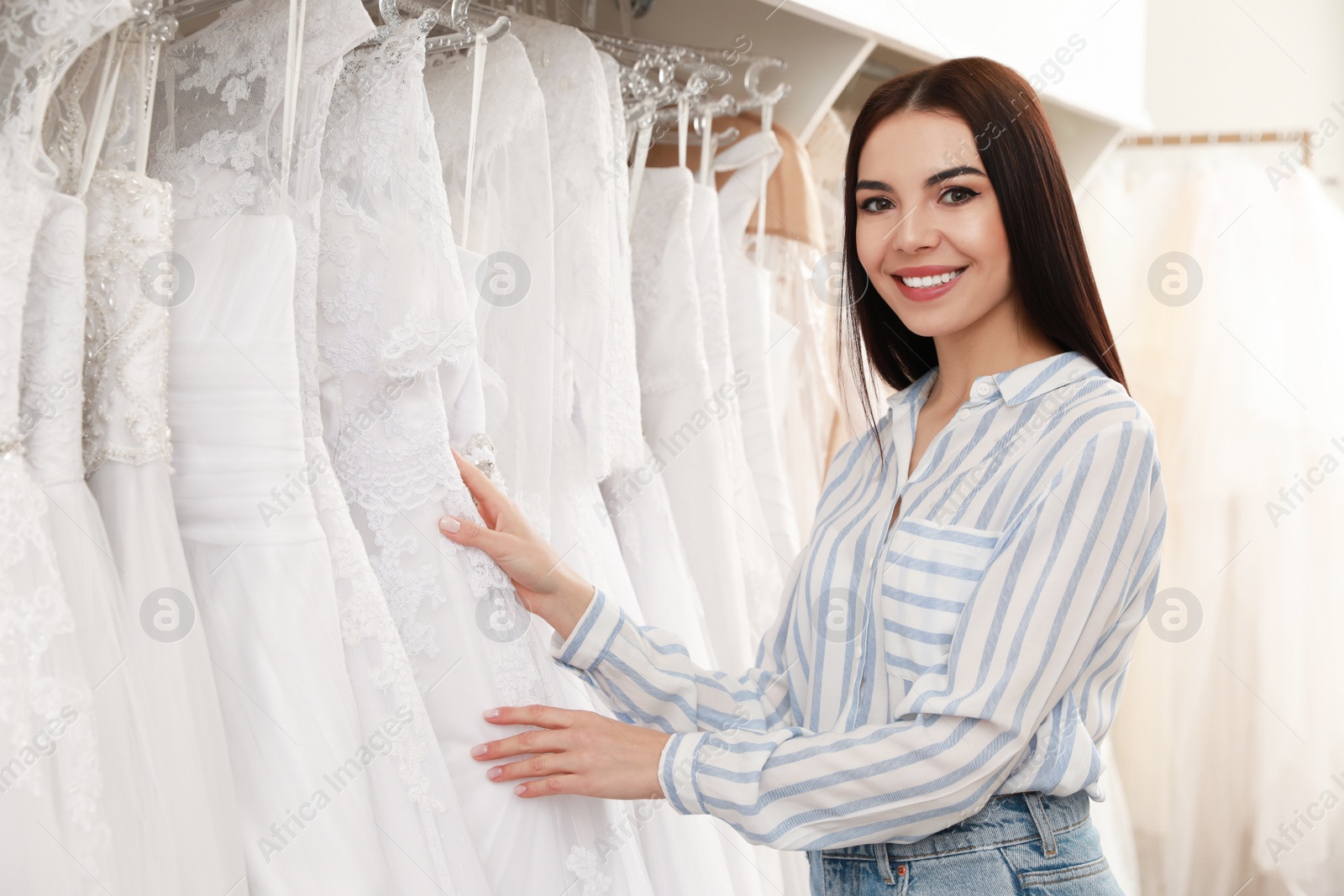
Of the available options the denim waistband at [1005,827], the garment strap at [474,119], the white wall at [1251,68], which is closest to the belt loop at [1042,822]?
the denim waistband at [1005,827]

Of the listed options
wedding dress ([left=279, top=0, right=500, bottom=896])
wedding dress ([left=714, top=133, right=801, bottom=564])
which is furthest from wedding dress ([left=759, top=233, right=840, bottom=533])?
wedding dress ([left=279, top=0, right=500, bottom=896])

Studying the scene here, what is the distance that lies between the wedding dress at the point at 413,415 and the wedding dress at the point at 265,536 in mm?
65

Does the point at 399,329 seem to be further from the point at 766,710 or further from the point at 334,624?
the point at 766,710

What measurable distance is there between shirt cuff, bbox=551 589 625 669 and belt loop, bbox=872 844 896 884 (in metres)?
0.28

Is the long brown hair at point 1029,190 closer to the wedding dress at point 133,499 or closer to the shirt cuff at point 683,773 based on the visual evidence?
the shirt cuff at point 683,773

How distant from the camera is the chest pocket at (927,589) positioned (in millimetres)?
809

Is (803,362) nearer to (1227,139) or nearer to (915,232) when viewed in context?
(915,232)

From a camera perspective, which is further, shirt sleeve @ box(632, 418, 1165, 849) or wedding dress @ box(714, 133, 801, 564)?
wedding dress @ box(714, 133, 801, 564)

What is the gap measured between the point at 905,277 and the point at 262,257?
0.53 m

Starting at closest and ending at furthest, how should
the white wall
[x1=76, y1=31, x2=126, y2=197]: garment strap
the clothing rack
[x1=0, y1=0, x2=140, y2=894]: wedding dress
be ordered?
[x1=0, y1=0, x2=140, y2=894]: wedding dress → [x1=76, y1=31, x2=126, y2=197]: garment strap → the clothing rack → the white wall

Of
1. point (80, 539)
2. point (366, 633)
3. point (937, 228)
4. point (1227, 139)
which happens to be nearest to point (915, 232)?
point (937, 228)

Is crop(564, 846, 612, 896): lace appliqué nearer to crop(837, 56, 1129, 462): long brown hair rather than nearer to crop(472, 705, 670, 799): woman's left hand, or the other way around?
crop(472, 705, 670, 799): woman's left hand

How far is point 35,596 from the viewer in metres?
0.61

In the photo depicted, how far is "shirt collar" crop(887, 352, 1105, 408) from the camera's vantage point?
87 cm
